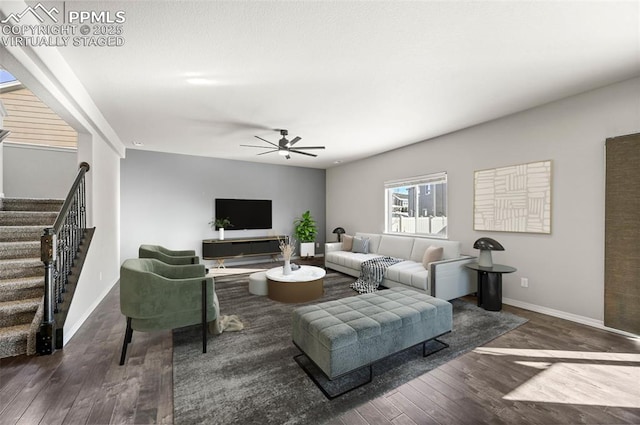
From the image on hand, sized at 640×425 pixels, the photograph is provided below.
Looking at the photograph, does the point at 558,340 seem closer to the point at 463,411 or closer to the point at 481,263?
the point at 481,263

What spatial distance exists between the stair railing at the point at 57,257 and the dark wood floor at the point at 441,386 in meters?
0.18

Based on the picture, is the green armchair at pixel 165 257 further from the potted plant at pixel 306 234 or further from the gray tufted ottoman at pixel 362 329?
the potted plant at pixel 306 234

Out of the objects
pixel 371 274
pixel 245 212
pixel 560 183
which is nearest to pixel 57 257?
pixel 371 274

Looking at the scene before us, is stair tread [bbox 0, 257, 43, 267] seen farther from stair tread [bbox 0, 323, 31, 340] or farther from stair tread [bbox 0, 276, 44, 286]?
stair tread [bbox 0, 323, 31, 340]

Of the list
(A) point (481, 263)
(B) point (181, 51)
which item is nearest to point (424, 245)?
(A) point (481, 263)

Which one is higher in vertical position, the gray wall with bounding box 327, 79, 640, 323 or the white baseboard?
the gray wall with bounding box 327, 79, 640, 323

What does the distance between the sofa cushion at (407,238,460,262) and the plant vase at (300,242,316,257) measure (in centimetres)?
325

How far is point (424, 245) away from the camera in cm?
468

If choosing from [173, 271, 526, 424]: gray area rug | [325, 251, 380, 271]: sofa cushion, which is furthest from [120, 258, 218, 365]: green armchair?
[325, 251, 380, 271]: sofa cushion

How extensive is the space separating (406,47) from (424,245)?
3.39 metres

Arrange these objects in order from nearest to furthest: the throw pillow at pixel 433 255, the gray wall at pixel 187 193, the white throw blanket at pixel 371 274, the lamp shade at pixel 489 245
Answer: the lamp shade at pixel 489 245 → the throw pillow at pixel 433 255 → the white throw blanket at pixel 371 274 → the gray wall at pixel 187 193

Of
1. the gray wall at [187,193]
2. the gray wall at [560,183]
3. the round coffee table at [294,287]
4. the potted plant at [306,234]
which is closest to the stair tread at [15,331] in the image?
the round coffee table at [294,287]

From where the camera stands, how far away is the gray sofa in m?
3.58

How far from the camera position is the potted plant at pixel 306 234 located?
7.34m
